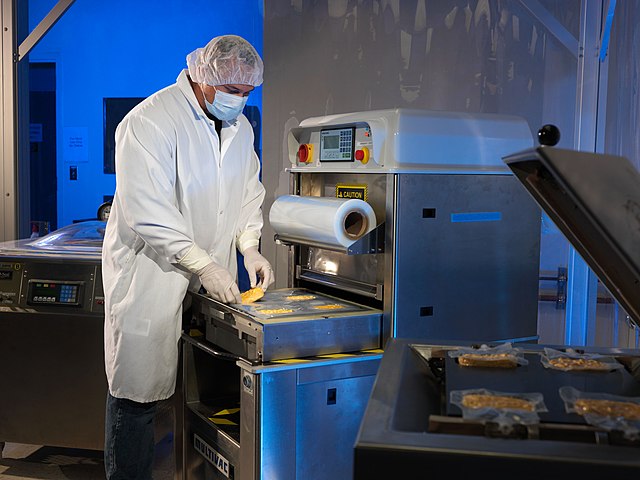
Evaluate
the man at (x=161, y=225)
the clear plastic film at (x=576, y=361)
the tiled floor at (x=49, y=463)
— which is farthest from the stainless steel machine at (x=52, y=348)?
the clear plastic film at (x=576, y=361)

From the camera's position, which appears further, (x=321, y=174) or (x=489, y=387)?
(x=321, y=174)

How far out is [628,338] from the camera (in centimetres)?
244

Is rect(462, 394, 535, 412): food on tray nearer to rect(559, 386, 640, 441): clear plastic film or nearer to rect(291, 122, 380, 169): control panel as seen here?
rect(559, 386, 640, 441): clear plastic film

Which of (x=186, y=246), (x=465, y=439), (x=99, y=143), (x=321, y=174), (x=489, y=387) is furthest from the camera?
(x=99, y=143)

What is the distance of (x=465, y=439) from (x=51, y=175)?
4.36m

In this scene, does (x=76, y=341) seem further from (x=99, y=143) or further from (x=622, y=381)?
(x=622, y=381)

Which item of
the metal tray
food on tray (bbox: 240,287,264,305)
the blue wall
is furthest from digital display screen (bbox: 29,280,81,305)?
the blue wall

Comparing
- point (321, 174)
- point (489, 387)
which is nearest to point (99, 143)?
point (321, 174)

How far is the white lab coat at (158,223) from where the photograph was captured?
2312mm

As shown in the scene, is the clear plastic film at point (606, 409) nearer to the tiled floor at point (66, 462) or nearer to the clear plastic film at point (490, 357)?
the clear plastic film at point (490, 357)

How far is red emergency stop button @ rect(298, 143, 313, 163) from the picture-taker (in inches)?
104

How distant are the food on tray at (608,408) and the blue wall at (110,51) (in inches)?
133

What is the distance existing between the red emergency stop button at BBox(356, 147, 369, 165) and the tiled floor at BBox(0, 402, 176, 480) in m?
1.55

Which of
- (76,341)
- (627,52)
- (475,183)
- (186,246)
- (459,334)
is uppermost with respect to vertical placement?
(627,52)
